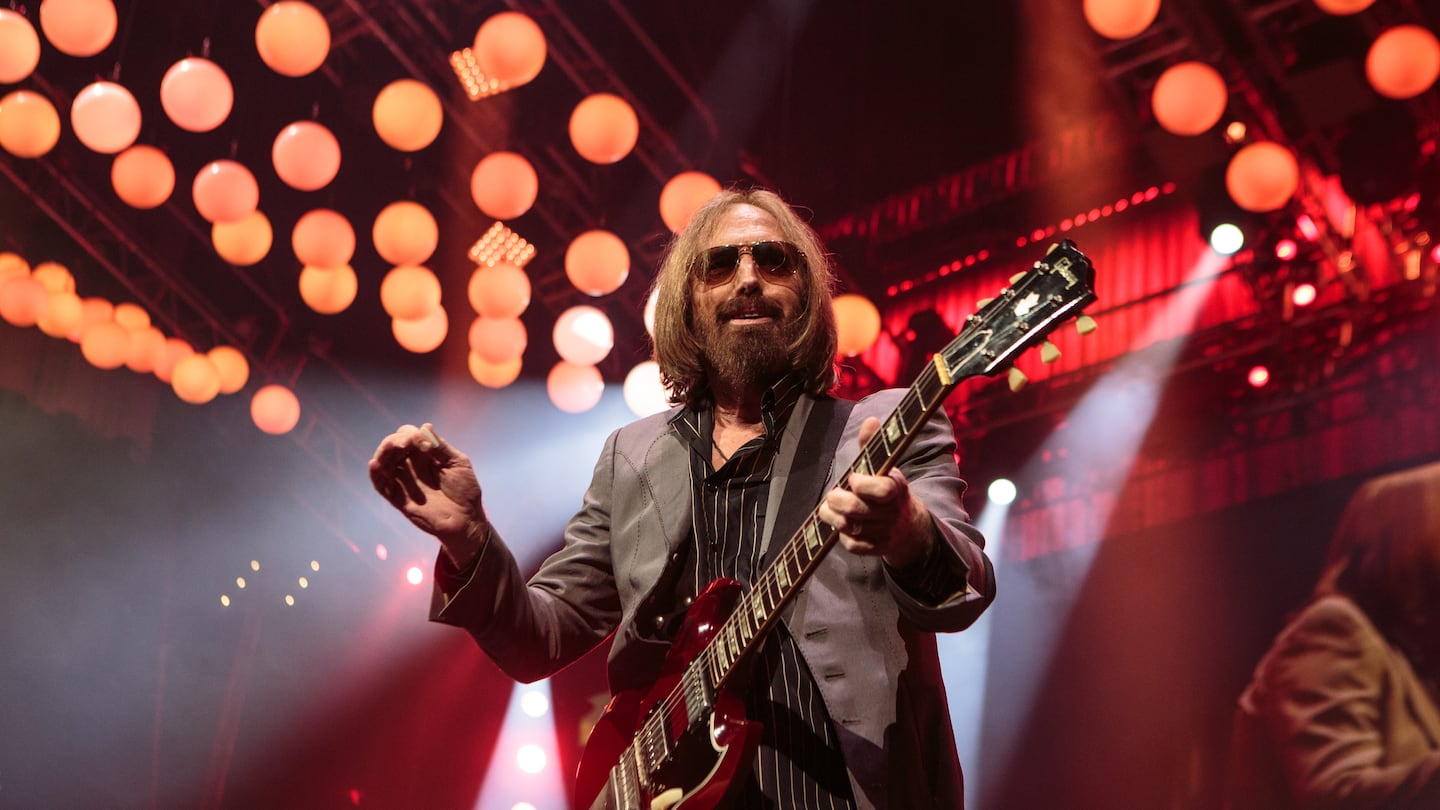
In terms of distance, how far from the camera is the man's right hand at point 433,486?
7.50ft

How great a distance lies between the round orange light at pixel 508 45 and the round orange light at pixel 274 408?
11.2 feet

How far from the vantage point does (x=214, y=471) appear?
8875 mm

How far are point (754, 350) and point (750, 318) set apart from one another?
0.08 metres

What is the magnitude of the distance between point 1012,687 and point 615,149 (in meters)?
3.95

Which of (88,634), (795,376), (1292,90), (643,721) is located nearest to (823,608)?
(643,721)

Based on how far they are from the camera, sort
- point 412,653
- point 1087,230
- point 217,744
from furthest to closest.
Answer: point 412,653 < point 217,744 < point 1087,230

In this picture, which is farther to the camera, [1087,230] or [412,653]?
[412,653]

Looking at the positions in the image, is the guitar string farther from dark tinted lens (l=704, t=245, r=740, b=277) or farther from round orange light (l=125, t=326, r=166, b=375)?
round orange light (l=125, t=326, r=166, b=375)

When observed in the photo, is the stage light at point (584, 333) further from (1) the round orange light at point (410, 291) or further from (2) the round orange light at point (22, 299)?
(2) the round orange light at point (22, 299)

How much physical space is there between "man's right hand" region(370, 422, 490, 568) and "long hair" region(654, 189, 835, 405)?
0.69 meters

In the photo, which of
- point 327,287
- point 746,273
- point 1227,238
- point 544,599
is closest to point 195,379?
point 327,287

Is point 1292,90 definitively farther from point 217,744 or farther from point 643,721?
point 217,744

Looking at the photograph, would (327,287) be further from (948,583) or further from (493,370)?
(948,583)

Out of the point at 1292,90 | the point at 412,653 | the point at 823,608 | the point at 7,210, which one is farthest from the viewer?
the point at 412,653
